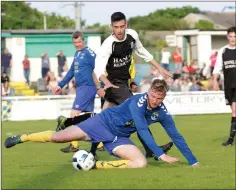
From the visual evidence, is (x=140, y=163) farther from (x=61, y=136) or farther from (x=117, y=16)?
(x=117, y=16)

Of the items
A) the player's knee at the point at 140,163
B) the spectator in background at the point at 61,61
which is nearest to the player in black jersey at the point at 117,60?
the player's knee at the point at 140,163

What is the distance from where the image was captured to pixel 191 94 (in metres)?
26.9

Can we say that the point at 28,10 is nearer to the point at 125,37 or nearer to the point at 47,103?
the point at 47,103

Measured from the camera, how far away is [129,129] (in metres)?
9.69

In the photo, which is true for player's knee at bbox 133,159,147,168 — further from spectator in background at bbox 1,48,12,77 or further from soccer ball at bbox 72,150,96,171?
spectator in background at bbox 1,48,12,77

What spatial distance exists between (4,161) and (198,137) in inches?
255

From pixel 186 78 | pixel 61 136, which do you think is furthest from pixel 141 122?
pixel 186 78

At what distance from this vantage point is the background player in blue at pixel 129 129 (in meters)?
9.22

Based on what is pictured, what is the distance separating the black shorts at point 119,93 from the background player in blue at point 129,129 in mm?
1609

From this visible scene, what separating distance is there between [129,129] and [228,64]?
4903 millimetres

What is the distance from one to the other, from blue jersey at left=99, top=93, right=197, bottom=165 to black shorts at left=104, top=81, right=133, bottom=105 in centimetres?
163

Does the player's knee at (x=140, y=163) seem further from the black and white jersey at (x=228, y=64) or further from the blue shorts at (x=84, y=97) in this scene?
the black and white jersey at (x=228, y=64)

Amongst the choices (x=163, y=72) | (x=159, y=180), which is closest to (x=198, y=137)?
(x=163, y=72)

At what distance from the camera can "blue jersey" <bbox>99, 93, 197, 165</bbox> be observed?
9.27 metres
